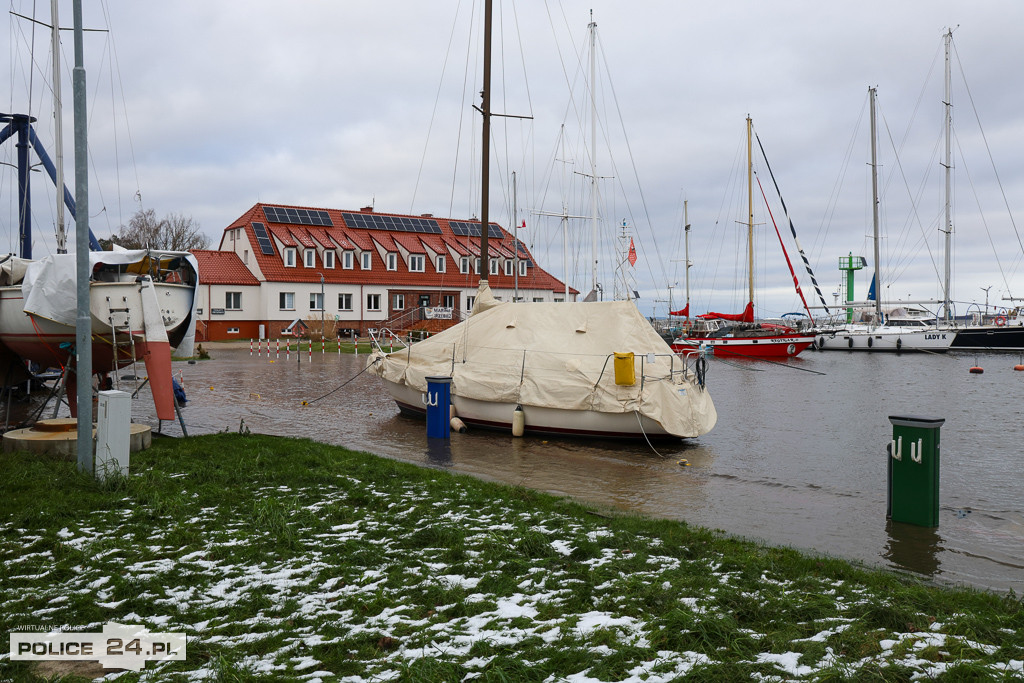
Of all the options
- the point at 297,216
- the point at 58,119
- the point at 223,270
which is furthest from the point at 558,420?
the point at 297,216

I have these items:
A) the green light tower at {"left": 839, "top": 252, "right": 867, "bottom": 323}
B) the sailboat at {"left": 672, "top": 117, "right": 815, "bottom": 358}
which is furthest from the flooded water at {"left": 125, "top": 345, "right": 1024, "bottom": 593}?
the green light tower at {"left": 839, "top": 252, "right": 867, "bottom": 323}

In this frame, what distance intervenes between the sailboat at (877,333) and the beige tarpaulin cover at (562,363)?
49543 millimetres

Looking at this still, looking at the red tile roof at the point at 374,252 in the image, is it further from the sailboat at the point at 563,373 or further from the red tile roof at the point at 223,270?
the sailboat at the point at 563,373

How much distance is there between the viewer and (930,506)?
874cm

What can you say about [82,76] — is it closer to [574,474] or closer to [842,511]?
[574,474]

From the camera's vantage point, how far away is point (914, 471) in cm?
883

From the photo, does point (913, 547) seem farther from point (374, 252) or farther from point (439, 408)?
Answer: point (374, 252)

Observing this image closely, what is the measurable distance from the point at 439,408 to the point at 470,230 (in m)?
54.8

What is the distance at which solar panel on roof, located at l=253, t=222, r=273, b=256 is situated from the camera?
5572cm

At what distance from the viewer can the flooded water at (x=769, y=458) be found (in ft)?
27.8

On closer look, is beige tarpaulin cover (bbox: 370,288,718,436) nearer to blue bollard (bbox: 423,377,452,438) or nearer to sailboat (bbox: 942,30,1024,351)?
blue bollard (bbox: 423,377,452,438)

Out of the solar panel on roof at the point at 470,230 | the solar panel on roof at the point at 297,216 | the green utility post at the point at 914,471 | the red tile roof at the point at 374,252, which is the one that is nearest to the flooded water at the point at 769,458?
the green utility post at the point at 914,471

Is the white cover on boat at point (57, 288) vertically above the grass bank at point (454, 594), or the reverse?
the white cover on boat at point (57, 288)

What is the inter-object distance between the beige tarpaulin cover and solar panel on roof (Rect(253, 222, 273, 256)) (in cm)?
4069
